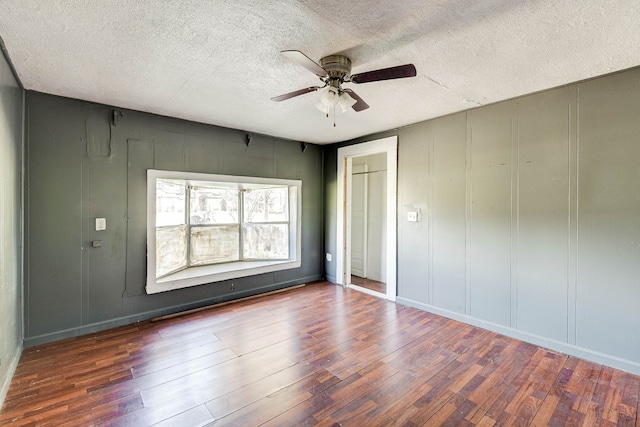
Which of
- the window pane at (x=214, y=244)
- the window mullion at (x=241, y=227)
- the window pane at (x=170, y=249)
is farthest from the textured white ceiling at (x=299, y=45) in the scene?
the window pane at (x=214, y=244)

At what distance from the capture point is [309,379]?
219 centimetres

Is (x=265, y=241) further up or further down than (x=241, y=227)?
further down

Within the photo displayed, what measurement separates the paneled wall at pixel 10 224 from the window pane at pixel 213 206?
1.77 m

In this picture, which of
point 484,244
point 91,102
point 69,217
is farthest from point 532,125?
point 69,217

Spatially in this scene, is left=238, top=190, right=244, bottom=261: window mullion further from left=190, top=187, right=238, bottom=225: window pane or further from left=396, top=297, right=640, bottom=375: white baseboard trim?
left=396, top=297, right=640, bottom=375: white baseboard trim

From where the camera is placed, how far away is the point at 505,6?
156cm

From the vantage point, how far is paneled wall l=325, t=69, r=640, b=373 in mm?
2332

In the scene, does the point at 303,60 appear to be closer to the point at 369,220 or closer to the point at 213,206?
the point at 213,206

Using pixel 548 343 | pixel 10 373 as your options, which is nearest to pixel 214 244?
pixel 10 373

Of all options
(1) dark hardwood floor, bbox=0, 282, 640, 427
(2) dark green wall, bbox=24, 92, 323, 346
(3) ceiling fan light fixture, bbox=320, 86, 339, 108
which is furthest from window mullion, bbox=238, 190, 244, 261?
(3) ceiling fan light fixture, bbox=320, 86, 339, 108

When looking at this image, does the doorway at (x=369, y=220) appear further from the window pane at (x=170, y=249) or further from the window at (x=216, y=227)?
the window pane at (x=170, y=249)

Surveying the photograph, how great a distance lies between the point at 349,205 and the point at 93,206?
11.1 ft

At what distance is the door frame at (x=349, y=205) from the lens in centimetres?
398

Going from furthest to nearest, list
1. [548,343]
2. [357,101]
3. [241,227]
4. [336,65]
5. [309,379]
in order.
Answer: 1. [241,227]
2. [548,343]
3. [357,101]
4. [309,379]
5. [336,65]
